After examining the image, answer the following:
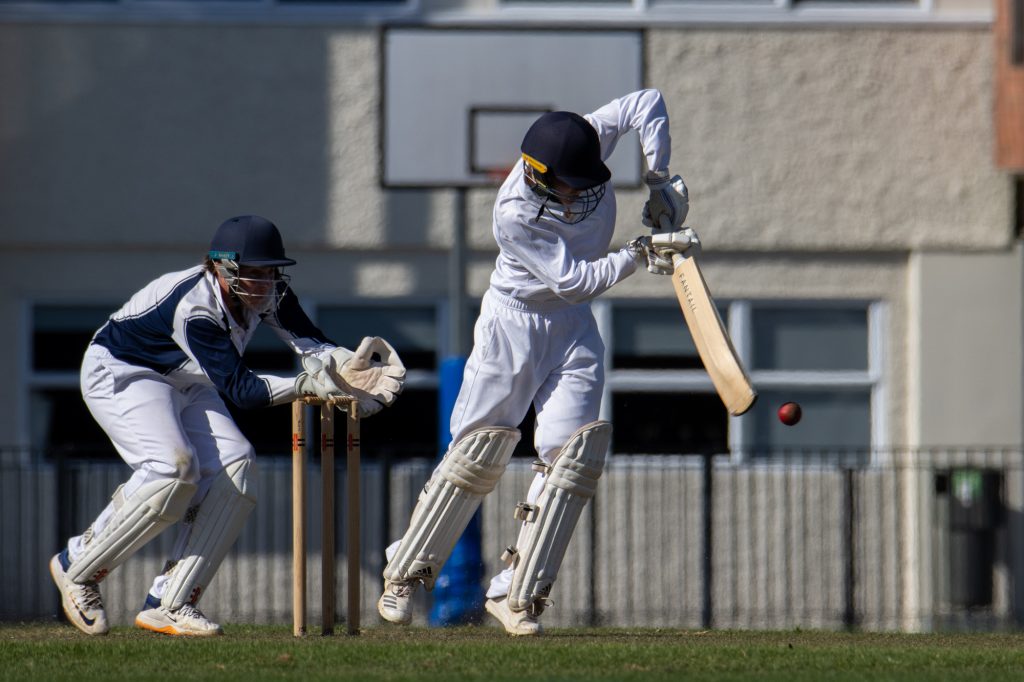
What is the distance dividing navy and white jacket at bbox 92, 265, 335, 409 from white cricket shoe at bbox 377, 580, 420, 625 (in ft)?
3.00

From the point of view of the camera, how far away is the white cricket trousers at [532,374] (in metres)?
7.01

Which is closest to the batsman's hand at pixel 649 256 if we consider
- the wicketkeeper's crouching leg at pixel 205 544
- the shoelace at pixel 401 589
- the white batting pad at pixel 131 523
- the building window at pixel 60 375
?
the shoelace at pixel 401 589

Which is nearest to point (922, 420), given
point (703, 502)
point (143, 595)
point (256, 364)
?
point (703, 502)

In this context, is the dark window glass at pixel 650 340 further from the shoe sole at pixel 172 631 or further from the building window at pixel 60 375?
the shoe sole at pixel 172 631

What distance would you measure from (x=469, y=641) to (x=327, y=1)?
25.0 feet

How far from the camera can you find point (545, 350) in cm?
706

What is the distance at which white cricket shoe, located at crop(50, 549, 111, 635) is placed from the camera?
730 cm

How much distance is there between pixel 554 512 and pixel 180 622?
1575 millimetres

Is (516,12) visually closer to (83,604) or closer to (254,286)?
(254,286)

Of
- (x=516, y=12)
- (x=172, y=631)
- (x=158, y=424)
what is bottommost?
(x=172, y=631)

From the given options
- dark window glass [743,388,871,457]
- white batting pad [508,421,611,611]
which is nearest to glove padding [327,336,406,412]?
white batting pad [508,421,611,611]

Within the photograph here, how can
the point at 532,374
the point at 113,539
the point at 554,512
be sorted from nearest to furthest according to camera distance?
the point at 554,512
the point at 532,374
the point at 113,539

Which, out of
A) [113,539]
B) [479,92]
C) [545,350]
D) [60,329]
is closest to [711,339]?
[545,350]

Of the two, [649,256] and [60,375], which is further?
[60,375]
